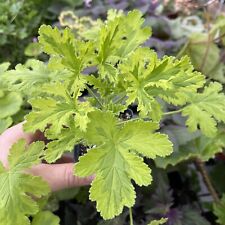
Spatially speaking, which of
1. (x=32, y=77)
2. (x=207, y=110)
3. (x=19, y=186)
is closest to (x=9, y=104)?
(x=32, y=77)

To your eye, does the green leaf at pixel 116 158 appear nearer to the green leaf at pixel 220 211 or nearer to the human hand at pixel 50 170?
the human hand at pixel 50 170

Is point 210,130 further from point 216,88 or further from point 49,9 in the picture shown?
point 49,9

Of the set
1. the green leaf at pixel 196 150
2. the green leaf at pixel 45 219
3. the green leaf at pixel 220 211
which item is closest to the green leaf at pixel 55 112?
the green leaf at pixel 45 219

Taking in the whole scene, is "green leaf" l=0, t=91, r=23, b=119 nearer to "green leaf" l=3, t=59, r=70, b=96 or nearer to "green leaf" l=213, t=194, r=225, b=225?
"green leaf" l=3, t=59, r=70, b=96

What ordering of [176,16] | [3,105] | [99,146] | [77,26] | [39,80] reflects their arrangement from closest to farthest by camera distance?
[99,146] < [39,80] < [3,105] < [77,26] < [176,16]

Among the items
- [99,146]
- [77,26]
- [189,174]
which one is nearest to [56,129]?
[99,146]
